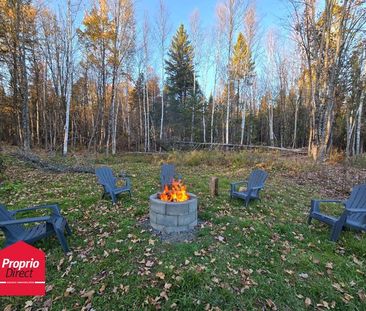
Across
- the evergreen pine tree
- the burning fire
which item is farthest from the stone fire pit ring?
the evergreen pine tree

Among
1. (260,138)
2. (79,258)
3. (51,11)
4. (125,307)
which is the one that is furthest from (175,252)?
(260,138)

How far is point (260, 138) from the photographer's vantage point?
2845 centimetres

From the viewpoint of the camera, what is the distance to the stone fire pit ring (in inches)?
143

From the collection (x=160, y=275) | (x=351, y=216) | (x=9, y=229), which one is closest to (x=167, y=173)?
(x=160, y=275)

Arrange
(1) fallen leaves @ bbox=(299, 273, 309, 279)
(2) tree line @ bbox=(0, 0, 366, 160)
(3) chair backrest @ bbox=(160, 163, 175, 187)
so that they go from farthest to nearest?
(2) tree line @ bbox=(0, 0, 366, 160) → (3) chair backrest @ bbox=(160, 163, 175, 187) → (1) fallen leaves @ bbox=(299, 273, 309, 279)

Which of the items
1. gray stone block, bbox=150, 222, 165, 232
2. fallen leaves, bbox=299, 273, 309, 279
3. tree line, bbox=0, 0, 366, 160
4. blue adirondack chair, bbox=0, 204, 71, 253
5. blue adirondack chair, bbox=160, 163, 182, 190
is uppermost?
tree line, bbox=0, 0, 366, 160

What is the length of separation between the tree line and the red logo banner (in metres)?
10.8

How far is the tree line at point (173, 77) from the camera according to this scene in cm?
1138

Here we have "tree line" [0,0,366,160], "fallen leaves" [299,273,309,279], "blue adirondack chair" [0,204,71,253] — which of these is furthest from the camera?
"tree line" [0,0,366,160]

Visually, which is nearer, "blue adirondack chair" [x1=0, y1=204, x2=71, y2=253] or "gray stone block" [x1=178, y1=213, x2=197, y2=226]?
"blue adirondack chair" [x1=0, y1=204, x2=71, y2=253]

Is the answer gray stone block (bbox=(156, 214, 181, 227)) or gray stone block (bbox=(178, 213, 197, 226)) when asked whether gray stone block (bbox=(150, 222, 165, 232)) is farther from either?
gray stone block (bbox=(178, 213, 197, 226))

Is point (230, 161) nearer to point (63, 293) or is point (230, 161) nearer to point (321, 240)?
point (321, 240)

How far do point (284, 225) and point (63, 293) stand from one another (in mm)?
3839

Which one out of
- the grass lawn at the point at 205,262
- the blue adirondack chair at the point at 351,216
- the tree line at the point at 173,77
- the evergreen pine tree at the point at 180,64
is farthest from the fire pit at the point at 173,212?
the evergreen pine tree at the point at 180,64
